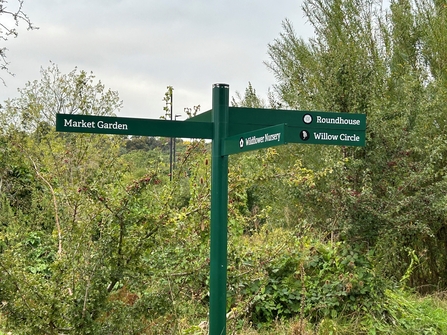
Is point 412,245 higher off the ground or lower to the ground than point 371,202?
lower

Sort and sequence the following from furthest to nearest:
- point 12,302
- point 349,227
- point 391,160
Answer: point 391,160 → point 349,227 → point 12,302

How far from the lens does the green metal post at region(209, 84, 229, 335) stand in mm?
3496

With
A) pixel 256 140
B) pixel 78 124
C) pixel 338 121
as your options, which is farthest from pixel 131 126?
pixel 338 121

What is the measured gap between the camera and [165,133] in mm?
3539

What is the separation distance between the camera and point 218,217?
350cm

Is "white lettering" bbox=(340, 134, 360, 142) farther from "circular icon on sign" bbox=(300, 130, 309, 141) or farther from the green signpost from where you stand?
"circular icon on sign" bbox=(300, 130, 309, 141)

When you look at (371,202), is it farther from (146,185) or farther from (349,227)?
(146,185)

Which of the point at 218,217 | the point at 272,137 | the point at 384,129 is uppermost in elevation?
the point at 384,129

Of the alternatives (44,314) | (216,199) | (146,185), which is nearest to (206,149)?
(146,185)

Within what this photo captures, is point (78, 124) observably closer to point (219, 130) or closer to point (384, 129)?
point (219, 130)

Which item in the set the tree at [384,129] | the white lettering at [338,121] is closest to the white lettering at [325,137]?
the white lettering at [338,121]

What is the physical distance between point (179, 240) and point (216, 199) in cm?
90

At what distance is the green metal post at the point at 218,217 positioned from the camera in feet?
11.5

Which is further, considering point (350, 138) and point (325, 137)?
point (350, 138)
